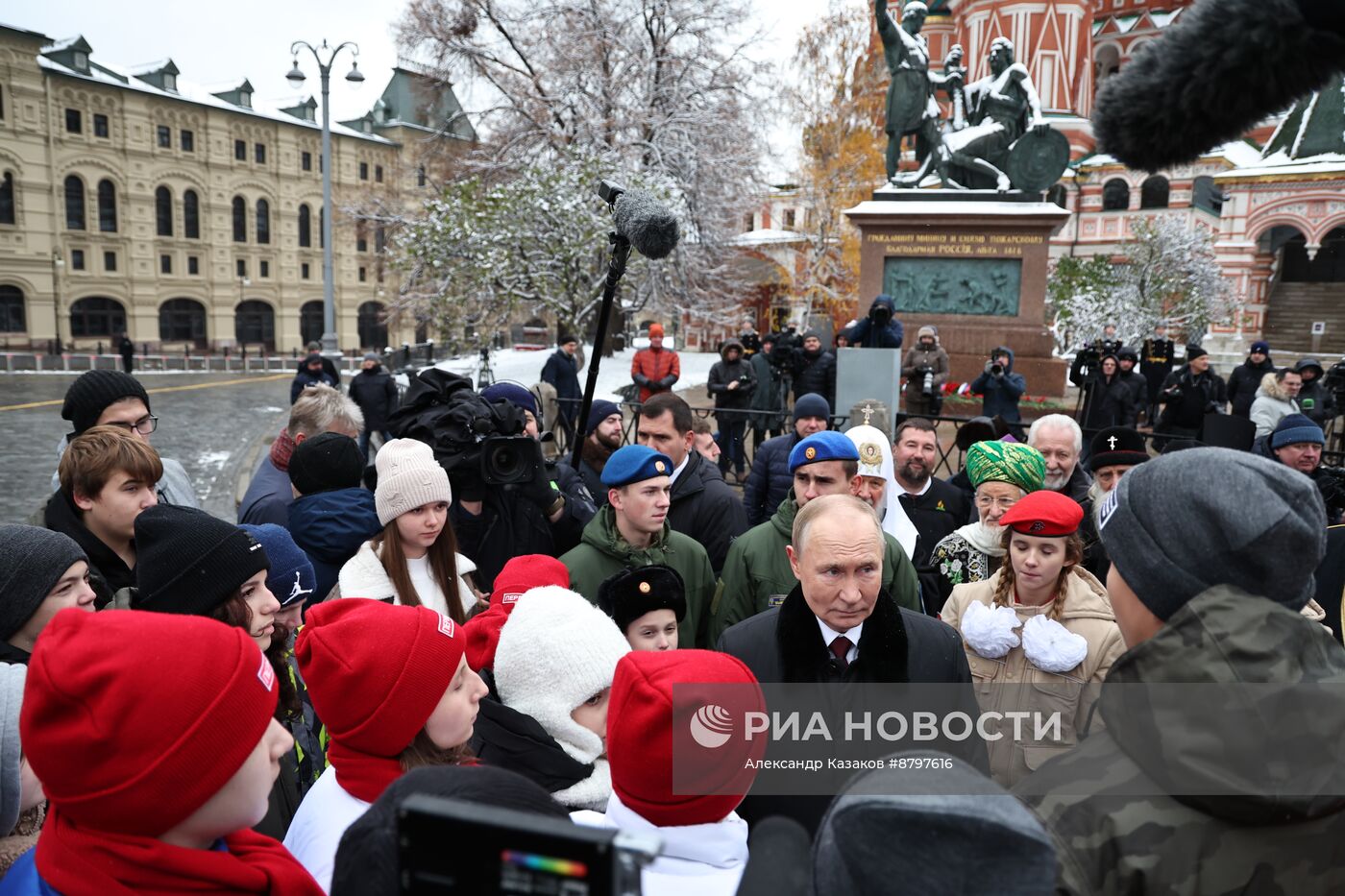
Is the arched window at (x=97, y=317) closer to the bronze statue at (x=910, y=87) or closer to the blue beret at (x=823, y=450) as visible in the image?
the bronze statue at (x=910, y=87)

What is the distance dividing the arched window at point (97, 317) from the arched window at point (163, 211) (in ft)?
18.1

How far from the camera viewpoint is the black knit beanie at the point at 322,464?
4043 millimetres

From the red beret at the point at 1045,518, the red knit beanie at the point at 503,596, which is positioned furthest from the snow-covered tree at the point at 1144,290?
the red knit beanie at the point at 503,596

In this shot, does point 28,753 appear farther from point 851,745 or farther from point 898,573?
point 898,573

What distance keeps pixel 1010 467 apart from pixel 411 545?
2.68m

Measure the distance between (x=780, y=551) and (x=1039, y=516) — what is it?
3.44 feet

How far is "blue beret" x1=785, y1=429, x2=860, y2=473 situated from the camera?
4090 mm

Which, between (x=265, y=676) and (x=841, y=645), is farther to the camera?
(x=841, y=645)

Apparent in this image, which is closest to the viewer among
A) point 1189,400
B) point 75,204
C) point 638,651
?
point 638,651

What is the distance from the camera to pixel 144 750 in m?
1.39

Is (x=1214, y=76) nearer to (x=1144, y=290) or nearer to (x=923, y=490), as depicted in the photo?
(x=923, y=490)

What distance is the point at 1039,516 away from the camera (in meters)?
3.27

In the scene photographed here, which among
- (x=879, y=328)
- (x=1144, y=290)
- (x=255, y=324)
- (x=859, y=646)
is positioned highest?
(x=1144, y=290)

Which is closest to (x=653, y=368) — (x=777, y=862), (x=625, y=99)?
(x=777, y=862)
